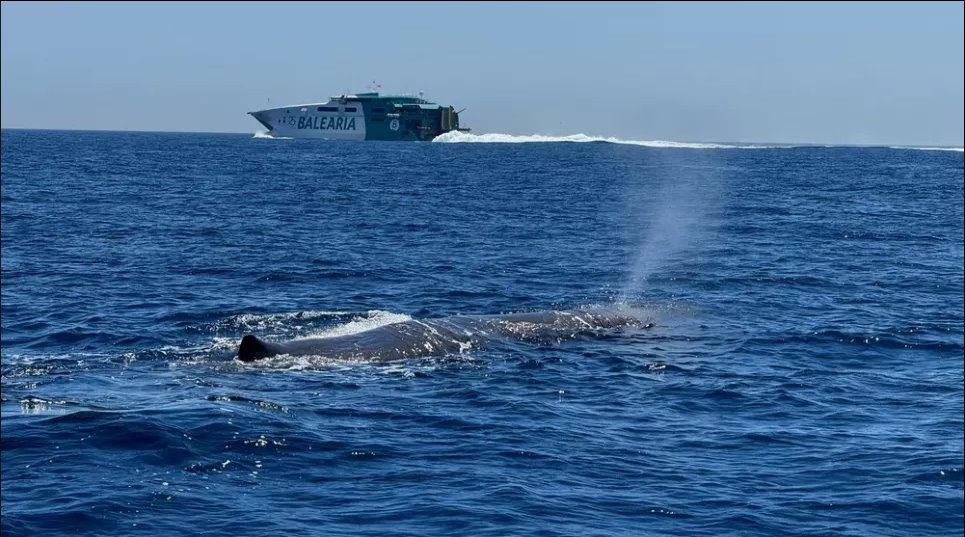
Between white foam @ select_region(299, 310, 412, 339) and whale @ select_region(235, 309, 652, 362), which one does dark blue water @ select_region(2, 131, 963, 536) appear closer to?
white foam @ select_region(299, 310, 412, 339)

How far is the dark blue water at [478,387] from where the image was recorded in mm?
15539

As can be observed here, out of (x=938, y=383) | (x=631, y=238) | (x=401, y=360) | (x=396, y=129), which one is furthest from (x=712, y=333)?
(x=396, y=129)

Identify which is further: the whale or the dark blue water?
the whale

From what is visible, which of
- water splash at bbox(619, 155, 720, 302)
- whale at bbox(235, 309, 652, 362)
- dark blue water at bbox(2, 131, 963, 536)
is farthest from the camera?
water splash at bbox(619, 155, 720, 302)

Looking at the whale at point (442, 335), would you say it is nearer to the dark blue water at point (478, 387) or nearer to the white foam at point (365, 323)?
the dark blue water at point (478, 387)

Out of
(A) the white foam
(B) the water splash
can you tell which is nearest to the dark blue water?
(A) the white foam

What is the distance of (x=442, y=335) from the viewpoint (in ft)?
87.7

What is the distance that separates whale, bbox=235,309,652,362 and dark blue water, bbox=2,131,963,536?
19.6 inches

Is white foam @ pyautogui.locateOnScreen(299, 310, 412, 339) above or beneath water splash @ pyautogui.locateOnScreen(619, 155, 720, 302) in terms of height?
beneath

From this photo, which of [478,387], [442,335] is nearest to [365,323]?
[442,335]

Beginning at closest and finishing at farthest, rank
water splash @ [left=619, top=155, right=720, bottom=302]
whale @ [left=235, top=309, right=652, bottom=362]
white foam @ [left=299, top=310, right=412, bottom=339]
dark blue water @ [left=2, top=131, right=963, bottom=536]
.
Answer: dark blue water @ [left=2, top=131, right=963, bottom=536] → whale @ [left=235, top=309, right=652, bottom=362] → white foam @ [left=299, top=310, right=412, bottom=339] → water splash @ [left=619, top=155, right=720, bottom=302]

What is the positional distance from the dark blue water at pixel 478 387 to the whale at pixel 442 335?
50cm

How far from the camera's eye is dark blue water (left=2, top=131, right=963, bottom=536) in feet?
51.0

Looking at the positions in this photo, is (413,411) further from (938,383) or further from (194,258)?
(194,258)
